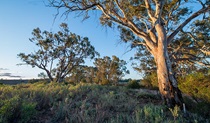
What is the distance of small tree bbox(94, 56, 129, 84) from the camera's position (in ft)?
127

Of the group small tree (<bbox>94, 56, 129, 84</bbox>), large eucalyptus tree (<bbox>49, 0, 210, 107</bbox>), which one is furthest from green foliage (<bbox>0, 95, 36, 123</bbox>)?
small tree (<bbox>94, 56, 129, 84</bbox>)

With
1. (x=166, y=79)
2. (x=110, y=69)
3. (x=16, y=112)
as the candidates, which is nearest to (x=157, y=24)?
(x=166, y=79)

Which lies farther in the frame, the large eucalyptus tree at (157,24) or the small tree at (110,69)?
the small tree at (110,69)

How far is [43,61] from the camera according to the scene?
30.9 meters

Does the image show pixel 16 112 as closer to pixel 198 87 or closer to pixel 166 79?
pixel 166 79

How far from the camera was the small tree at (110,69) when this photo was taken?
38.7 metres

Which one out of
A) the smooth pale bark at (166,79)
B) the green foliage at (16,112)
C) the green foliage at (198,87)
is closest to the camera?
the green foliage at (16,112)

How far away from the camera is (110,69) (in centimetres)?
3934

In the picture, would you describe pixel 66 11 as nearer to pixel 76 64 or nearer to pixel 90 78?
pixel 76 64

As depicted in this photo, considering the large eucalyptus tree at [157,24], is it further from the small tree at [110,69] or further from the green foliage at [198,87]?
the small tree at [110,69]

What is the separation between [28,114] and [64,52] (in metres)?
27.9

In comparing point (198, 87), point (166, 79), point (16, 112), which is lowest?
point (16, 112)

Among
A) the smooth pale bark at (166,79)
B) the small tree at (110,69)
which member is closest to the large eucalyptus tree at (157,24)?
the smooth pale bark at (166,79)

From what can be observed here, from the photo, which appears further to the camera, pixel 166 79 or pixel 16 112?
pixel 166 79
